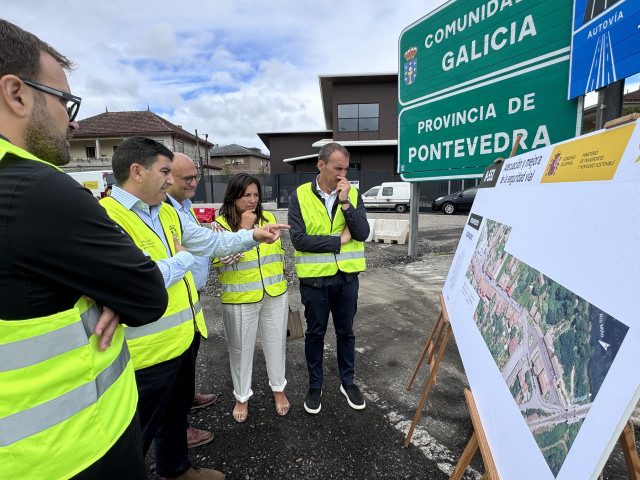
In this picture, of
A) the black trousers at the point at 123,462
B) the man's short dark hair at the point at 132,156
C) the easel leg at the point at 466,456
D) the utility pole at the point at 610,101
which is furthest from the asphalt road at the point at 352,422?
the utility pole at the point at 610,101

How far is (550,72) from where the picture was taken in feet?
11.5

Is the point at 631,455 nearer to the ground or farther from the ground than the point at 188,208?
nearer to the ground

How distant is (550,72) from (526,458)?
3.93 meters

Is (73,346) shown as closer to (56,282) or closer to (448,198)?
(56,282)

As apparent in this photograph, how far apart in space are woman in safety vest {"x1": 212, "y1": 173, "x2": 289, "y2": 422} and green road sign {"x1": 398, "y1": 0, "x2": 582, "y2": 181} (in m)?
3.25

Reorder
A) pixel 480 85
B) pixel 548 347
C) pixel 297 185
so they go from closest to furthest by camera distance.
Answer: pixel 548 347
pixel 480 85
pixel 297 185

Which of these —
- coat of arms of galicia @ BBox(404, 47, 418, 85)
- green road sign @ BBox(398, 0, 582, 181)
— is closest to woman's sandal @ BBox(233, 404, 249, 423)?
green road sign @ BBox(398, 0, 582, 181)

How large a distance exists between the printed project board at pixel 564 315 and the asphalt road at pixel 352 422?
1011 mm

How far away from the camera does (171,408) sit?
186 centimetres

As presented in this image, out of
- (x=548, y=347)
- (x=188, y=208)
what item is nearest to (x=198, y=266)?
(x=188, y=208)

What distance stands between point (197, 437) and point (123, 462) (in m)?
1.50

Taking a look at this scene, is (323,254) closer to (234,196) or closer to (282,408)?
(234,196)

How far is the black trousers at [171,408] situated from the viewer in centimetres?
163

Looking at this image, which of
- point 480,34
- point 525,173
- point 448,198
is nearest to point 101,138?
point 448,198
